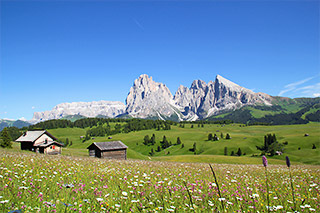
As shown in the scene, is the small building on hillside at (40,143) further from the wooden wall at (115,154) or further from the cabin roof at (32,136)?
the wooden wall at (115,154)

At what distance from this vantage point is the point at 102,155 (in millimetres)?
59844

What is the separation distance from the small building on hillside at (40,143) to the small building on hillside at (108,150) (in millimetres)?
12609

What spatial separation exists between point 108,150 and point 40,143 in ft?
76.3

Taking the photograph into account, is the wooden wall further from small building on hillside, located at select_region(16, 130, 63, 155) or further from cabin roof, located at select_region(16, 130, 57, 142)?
cabin roof, located at select_region(16, 130, 57, 142)

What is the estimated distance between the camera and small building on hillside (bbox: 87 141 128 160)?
198 feet

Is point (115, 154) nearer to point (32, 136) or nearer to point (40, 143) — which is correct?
point (40, 143)

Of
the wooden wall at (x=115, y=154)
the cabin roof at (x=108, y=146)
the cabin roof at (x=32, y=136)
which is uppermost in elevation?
the cabin roof at (x=32, y=136)

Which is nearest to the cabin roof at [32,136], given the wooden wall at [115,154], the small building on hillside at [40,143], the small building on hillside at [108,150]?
the small building on hillside at [40,143]

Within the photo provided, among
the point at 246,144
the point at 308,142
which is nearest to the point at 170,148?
the point at 246,144

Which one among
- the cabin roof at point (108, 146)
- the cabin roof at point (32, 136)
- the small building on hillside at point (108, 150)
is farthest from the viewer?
the cabin roof at point (32, 136)

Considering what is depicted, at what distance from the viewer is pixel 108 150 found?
6147 cm

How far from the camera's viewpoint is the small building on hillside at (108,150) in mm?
60431

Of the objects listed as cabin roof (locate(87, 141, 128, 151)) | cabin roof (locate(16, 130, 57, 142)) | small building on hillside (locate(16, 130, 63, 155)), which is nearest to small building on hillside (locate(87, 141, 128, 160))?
cabin roof (locate(87, 141, 128, 151))

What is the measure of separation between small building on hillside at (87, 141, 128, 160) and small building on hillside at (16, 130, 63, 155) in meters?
12.6
